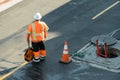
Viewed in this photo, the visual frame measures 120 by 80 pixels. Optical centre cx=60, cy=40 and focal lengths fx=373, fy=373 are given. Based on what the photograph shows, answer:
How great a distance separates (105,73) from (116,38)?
305 centimetres

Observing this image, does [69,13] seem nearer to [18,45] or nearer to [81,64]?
[18,45]

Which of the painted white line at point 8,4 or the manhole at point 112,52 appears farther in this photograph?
the painted white line at point 8,4

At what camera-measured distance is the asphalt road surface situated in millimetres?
13609

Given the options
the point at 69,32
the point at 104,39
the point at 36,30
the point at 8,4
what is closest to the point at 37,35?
the point at 36,30

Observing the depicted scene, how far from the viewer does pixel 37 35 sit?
14.1m

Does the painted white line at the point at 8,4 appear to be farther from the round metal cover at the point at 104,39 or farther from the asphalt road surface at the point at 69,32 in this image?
the round metal cover at the point at 104,39

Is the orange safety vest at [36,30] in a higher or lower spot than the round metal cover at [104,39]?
higher

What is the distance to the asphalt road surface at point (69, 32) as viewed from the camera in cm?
1361

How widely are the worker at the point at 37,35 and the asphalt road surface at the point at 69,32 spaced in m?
0.42

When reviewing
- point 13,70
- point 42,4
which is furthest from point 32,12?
point 13,70

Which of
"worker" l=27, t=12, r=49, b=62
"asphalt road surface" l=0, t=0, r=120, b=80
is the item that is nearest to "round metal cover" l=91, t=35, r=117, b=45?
"asphalt road surface" l=0, t=0, r=120, b=80

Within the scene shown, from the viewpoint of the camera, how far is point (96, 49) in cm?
1502

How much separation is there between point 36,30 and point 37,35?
8.0 inches

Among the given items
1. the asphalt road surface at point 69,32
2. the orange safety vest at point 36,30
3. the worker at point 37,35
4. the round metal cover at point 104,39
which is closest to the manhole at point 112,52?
the round metal cover at point 104,39
